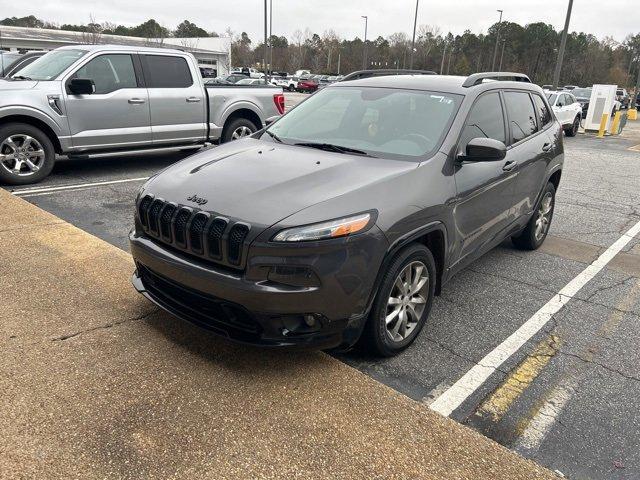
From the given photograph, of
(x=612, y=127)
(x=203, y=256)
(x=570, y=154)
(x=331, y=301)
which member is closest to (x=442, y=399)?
(x=331, y=301)

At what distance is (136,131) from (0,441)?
639cm

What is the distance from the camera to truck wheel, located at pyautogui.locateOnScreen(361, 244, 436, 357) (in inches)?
116

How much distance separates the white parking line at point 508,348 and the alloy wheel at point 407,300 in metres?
0.46

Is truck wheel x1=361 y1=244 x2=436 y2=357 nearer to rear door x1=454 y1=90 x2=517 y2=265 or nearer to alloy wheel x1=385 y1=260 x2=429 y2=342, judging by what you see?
alloy wheel x1=385 y1=260 x2=429 y2=342

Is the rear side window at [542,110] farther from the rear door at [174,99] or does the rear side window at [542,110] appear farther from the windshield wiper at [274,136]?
the rear door at [174,99]

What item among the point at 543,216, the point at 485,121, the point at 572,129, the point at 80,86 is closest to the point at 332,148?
the point at 485,121

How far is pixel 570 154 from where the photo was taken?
1397 cm

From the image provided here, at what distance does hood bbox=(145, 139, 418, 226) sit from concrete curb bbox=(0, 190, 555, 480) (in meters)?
0.93

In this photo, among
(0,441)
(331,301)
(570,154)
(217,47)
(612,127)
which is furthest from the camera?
(217,47)

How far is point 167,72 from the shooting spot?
8344 millimetres

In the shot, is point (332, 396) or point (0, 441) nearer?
point (0, 441)

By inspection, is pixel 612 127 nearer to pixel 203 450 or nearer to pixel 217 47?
pixel 203 450

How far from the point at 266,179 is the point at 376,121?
1219 mm

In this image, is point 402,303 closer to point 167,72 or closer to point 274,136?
point 274,136
